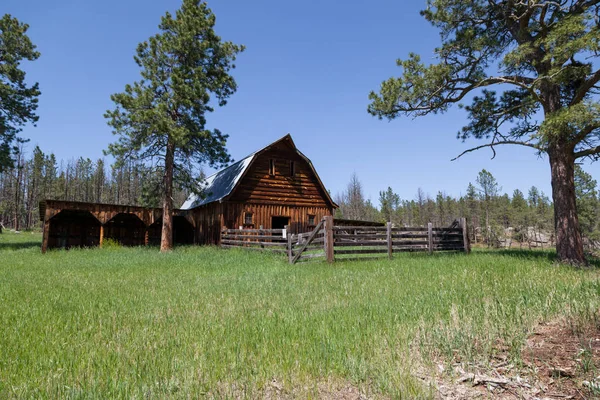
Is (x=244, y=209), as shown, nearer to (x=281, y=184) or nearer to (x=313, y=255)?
(x=281, y=184)

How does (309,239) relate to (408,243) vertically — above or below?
above

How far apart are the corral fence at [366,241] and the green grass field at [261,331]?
13.4ft

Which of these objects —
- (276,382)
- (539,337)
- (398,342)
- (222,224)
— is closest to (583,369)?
(539,337)

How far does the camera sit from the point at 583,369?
2.85 m

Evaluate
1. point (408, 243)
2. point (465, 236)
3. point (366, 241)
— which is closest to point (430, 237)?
point (408, 243)

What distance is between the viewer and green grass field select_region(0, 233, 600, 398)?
9.81 feet

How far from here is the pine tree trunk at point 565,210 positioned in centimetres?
991

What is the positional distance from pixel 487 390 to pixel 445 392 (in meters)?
0.37

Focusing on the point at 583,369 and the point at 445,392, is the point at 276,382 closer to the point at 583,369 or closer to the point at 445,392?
the point at 445,392

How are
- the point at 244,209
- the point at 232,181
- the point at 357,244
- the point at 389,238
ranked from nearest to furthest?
the point at 357,244 < the point at 389,238 < the point at 244,209 < the point at 232,181

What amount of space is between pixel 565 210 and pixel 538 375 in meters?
9.57

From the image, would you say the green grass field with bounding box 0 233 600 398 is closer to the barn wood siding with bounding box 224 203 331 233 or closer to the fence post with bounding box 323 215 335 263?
→ the fence post with bounding box 323 215 335 263

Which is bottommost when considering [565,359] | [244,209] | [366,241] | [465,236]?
[565,359]

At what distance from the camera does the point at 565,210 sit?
10055 millimetres
